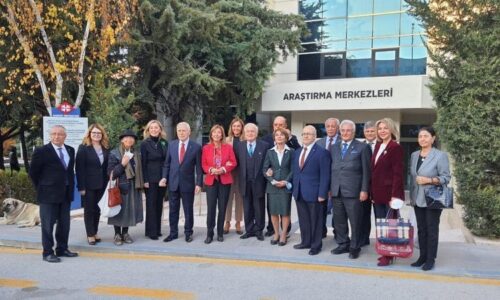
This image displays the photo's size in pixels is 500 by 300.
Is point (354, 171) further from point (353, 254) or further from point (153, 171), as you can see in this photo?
point (153, 171)

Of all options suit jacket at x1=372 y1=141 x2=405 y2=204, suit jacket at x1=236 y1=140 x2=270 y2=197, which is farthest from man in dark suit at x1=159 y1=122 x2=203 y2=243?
suit jacket at x1=372 y1=141 x2=405 y2=204

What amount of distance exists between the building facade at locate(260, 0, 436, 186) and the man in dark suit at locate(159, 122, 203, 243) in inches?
442

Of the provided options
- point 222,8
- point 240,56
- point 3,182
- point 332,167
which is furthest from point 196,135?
point 332,167

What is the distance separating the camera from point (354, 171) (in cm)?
627

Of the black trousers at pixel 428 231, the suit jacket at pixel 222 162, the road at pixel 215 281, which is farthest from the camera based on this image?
the suit jacket at pixel 222 162

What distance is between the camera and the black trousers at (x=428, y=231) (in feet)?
18.8

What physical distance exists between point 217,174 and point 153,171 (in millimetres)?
1084

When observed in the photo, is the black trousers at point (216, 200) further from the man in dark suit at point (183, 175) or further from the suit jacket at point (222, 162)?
the man in dark suit at point (183, 175)

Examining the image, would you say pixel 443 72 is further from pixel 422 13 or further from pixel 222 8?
pixel 222 8

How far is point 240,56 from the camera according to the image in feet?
49.7

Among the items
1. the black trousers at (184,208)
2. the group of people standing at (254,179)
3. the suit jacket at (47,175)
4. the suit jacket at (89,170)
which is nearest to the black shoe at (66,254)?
the group of people standing at (254,179)

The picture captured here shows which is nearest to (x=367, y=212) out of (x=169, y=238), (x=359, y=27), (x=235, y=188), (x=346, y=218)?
(x=346, y=218)

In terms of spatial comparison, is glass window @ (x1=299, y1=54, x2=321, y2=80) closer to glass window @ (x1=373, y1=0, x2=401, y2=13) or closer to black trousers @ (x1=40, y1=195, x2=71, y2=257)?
glass window @ (x1=373, y1=0, x2=401, y2=13)

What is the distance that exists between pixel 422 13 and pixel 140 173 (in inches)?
220
